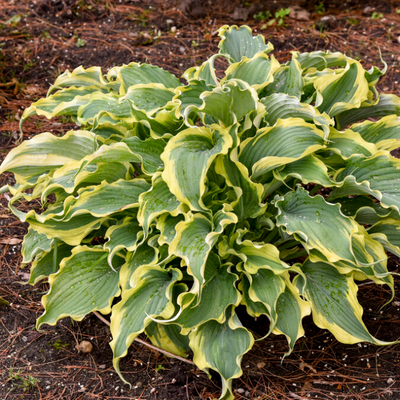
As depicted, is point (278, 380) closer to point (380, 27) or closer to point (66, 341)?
point (66, 341)

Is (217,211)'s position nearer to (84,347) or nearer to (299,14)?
(84,347)

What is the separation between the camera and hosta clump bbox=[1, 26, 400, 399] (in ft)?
5.76

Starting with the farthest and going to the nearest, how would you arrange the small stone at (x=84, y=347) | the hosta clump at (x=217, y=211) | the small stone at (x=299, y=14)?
the small stone at (x=299, y=14)
the small stone at (x=84, y=347)
the hosta clump at (x=217, y=211)

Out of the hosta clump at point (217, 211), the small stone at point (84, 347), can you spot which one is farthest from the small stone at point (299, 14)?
the small stone at point (84, 347)

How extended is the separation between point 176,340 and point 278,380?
1.53 ft

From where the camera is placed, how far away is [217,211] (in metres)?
1.92

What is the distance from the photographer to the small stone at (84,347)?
6.92 ft

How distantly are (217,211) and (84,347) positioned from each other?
0.88m

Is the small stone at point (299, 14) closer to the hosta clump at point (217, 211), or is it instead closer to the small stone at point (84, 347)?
the hosta clump at point (217, 211)

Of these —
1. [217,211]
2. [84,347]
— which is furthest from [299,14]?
[84,347]

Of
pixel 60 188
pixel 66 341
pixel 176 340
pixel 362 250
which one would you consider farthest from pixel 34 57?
pixel 362 250

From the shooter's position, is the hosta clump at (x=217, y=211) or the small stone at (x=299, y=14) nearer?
the hosta clump at (x=217, y=211)

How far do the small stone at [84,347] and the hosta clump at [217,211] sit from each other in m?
0.29

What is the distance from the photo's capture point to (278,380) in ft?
6.51
